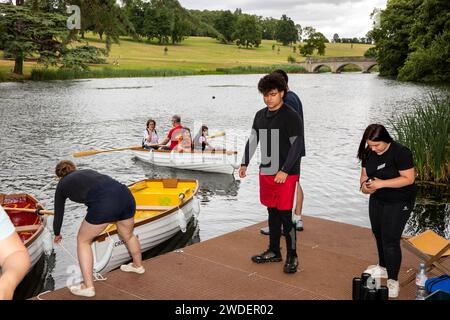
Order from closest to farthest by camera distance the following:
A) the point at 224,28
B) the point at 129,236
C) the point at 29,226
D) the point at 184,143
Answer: the point at 129,236 → the point at 224,28 → the point at 29,226 → the point at 184,143

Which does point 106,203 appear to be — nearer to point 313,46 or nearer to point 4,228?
point 4,228

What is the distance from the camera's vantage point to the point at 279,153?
23.3ft

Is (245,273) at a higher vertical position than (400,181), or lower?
lower

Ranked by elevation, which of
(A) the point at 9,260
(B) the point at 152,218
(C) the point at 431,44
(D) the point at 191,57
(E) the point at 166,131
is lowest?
(E) the point at 166,131

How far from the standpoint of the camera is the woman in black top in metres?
6.16

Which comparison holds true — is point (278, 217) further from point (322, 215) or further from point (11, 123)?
point (11, 123)

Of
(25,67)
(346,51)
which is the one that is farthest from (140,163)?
(346,51)

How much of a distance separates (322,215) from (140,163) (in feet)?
32.3

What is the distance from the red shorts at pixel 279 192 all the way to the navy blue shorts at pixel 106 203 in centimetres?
183

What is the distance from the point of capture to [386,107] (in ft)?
145

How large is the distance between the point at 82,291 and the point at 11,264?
4.12 meters

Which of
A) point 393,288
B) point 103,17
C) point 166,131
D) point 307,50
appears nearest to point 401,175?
point 393,288

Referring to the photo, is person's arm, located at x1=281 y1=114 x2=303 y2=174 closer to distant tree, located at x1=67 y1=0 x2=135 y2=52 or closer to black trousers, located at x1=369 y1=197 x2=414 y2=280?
black trousers, located at x1=369 y1=197 x2=414 y2=280

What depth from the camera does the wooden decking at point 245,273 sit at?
261 inches
